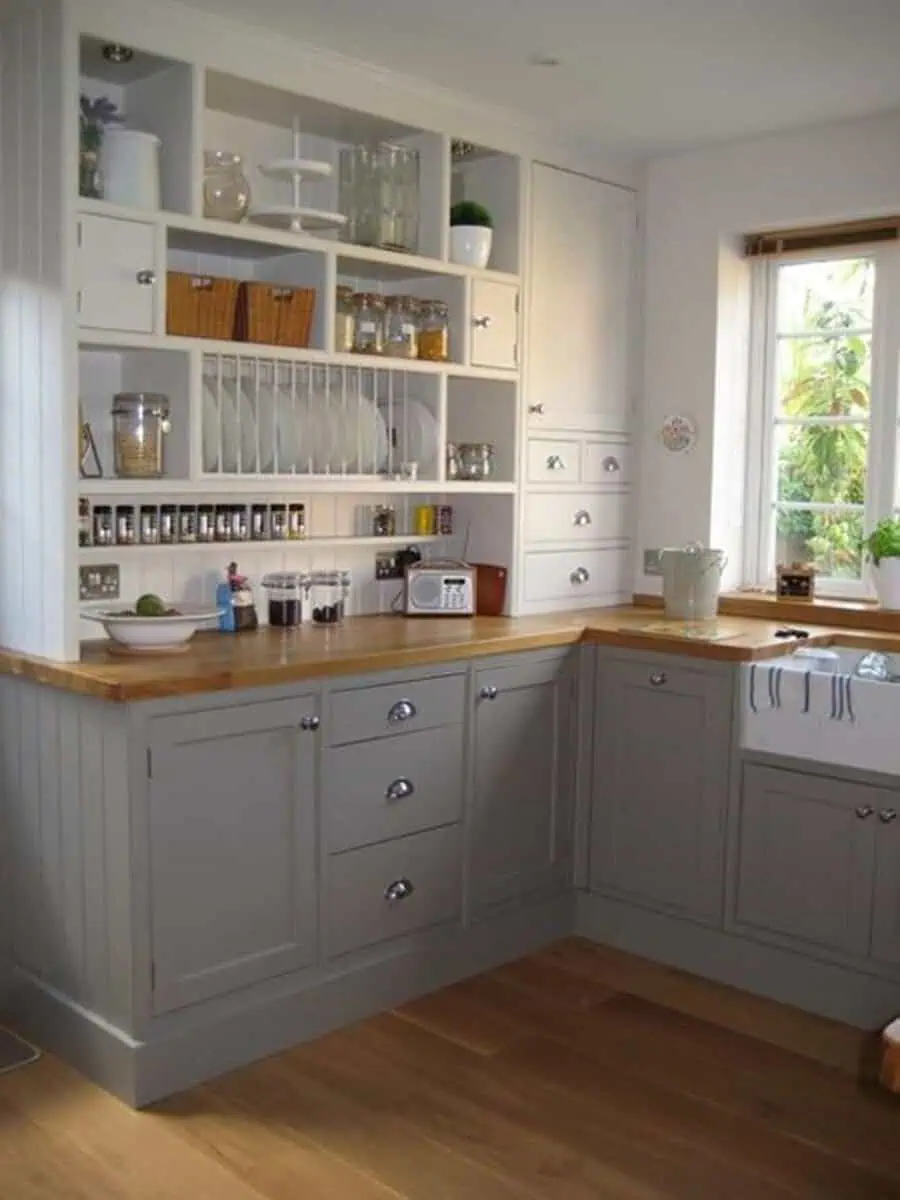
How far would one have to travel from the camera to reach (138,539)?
3244mm

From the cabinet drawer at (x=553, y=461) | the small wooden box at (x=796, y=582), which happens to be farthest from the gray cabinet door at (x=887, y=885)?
the cabinet drawer at (x=553, y=461)

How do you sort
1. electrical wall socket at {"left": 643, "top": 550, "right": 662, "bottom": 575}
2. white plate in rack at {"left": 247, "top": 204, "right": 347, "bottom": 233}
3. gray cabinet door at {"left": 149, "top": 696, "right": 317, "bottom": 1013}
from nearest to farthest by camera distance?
1. gray cabinet door at {"left": 149, "top": 696, "right": 317, "bottom": 1013}
2. white plate in rack at {"left": 247, "top": 204, "right": 347, "bottom": 233}
3. electrical wall socket at {"left": 643, "top": 550, "right": 662, "bottom": 575}

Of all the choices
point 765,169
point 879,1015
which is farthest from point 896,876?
point 765,169

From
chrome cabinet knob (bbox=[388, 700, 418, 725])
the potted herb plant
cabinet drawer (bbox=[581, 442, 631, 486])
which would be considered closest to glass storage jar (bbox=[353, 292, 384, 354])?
cabinet drawer (bbox=[581, 442, 631, 486])

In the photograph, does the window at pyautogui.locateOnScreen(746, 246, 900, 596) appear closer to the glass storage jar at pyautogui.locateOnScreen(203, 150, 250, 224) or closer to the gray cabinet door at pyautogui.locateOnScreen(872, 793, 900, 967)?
the gray cabinet door at pyautogui.locateOnScreen(872, 793, 900, 967)

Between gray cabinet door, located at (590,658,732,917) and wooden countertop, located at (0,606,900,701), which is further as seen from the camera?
gray cabinet door, located at (590,658,732,917)

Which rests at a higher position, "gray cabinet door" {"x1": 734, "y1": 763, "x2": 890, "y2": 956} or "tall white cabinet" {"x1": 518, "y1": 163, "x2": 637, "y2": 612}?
"tall white cabinet" {"x1": 518, "y1": 163, "x2": 637, "y2": 612}

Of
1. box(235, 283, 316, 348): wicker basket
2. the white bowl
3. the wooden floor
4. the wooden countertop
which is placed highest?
box(235, 283, 316, 348): wicker basket

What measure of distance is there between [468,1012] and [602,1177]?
77cm

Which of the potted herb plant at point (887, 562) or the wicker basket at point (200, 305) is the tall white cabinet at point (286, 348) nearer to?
the wicker basket at point (200, 305)

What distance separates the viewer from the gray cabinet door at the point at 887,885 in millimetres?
3158

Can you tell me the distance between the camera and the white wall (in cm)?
401

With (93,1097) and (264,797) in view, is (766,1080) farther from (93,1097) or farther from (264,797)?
(93,1097)

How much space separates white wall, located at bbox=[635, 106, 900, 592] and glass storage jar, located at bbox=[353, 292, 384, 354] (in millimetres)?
1101
